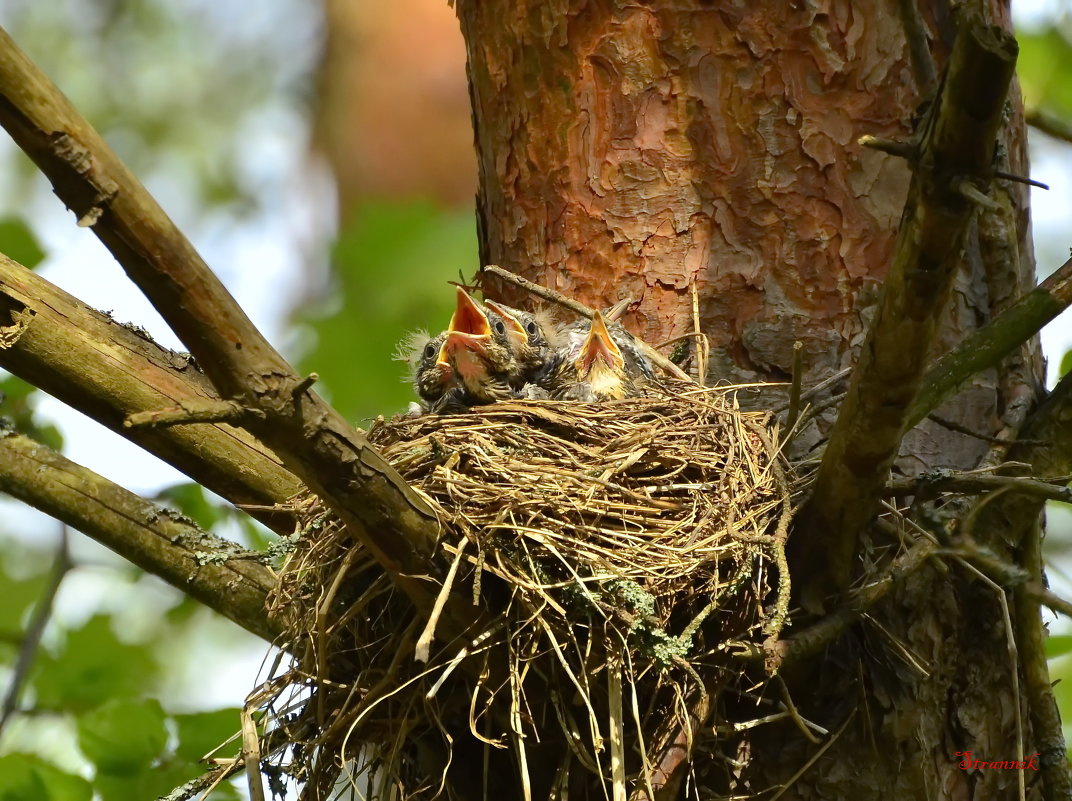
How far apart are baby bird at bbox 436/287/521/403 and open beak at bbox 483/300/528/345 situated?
0.01 meters

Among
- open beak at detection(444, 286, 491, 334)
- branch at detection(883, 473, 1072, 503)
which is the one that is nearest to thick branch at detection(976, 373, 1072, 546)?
branch at detection(883, 473, 1072, 503)

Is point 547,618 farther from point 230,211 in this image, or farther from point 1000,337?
point 230,211

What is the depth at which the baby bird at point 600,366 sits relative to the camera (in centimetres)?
335

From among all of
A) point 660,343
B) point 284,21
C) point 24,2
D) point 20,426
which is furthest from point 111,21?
point 660,343

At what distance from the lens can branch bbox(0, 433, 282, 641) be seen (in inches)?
118

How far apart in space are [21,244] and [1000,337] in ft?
10.1

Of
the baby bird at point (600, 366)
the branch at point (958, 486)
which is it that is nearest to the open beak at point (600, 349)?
the baby bird at point (600, 366)

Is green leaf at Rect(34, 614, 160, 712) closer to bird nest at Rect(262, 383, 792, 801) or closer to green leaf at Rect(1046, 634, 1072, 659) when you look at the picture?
bird nest at Rect(262, 383, 792, 801)

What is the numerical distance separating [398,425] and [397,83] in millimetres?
4730

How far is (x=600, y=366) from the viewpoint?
3465 mm

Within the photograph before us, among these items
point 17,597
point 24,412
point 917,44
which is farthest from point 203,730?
point 917,44

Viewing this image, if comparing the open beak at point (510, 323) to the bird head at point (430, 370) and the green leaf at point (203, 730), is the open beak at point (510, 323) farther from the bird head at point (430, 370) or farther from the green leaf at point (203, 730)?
the green leaf at point (203, 730)

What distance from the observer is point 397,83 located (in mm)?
7246

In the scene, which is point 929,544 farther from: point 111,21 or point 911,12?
point 111,21
